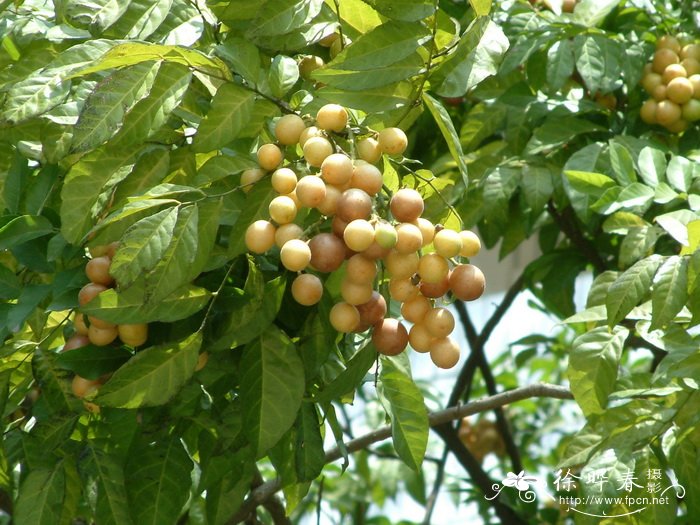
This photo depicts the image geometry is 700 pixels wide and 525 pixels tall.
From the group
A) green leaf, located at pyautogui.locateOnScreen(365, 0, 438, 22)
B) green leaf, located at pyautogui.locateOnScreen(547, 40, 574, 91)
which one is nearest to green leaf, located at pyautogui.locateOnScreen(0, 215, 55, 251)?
green leaf, located at pyautogui.locateOnScreen(365, 0, 438, 22)

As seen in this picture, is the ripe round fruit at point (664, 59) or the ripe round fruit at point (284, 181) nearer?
the ripe round fruit at point (284, 181)

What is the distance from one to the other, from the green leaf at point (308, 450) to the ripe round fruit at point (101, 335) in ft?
0.54

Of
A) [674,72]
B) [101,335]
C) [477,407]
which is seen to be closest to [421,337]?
[101,335]

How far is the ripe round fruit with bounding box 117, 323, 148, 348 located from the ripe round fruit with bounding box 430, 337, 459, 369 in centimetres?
21

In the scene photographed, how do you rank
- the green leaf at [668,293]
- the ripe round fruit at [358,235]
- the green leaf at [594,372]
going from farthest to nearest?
the green leaf at [594,372] → the green leaf at [668,293] → the ripe round fruit at [358,235]

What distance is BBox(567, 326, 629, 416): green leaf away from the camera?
1.04 meters

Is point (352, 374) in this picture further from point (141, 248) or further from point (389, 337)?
point (141, 248)

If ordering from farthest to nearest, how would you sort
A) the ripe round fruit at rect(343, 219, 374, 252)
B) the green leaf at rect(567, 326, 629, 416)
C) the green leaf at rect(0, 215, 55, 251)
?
the green leaf at rect(567, 326, 629, 416) → the green leaf at rect(0, 215, 55, 251) → the ripe round fruit at rect(343, 219, 374, 252)

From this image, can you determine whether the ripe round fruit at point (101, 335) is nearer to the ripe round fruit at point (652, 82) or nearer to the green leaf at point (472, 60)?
the green leaf at point (472, 60)

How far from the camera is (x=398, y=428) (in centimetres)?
79

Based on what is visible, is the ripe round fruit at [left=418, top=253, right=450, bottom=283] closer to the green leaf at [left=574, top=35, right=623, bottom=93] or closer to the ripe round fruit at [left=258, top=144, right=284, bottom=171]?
the ripe round fruit at [left=258, top=144, right=284, bottom=171]

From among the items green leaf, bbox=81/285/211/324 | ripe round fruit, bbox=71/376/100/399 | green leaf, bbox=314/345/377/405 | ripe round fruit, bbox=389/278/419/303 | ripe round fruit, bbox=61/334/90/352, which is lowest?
ripe round fruit, bbox=71/376/100/399

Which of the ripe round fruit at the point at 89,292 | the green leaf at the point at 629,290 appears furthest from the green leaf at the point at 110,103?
the green leaf at the point at 629,290

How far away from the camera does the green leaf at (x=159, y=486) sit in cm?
82
